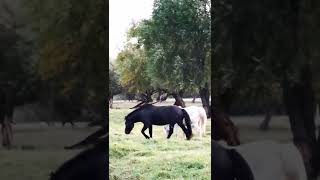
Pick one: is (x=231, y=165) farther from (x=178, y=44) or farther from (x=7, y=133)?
(x=7, y=133)

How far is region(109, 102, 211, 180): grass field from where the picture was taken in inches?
175

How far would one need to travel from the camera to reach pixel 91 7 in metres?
4.07

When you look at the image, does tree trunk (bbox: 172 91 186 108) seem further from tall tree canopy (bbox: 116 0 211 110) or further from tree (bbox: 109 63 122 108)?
tree (bbox: 109 63 122 108)

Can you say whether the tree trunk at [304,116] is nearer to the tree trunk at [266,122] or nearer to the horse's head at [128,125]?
the tree trunk at [266,122]

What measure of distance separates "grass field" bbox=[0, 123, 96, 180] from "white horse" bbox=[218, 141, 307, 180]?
1.71 meters

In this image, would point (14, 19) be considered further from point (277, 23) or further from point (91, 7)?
point (277, 23)

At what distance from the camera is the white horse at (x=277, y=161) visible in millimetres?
4105

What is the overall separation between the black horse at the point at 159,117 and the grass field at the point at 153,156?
56 millimetres

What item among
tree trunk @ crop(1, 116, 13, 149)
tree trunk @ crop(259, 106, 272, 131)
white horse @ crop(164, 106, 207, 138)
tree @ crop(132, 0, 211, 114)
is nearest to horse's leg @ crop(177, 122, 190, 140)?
white horse @ crop(164, 106, 207, 138)

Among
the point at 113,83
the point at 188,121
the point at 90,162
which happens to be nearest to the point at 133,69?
the point at 113,83

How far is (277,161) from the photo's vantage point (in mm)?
4109

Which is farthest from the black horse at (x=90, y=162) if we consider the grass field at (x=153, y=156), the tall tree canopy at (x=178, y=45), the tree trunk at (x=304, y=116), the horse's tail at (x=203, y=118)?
the tree trunk at (x=304, y=116)

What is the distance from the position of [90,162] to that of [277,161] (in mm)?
1736

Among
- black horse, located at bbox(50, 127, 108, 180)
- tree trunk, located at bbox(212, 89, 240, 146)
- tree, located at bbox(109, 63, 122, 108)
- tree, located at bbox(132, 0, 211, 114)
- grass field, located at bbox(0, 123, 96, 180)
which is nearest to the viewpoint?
grass field, located at bbox(0, 123, 96, 180)
